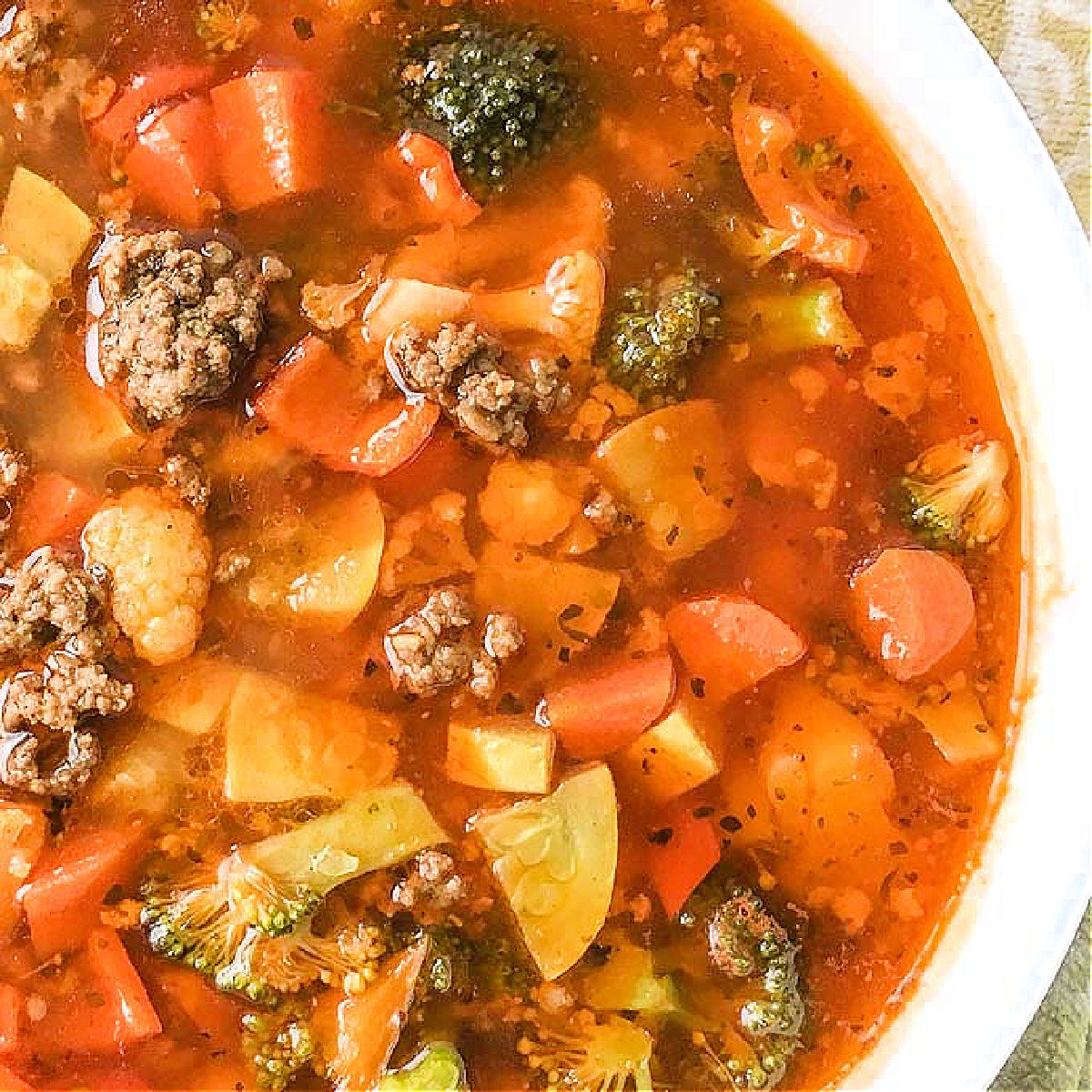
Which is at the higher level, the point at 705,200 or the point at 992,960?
the point at 705,200

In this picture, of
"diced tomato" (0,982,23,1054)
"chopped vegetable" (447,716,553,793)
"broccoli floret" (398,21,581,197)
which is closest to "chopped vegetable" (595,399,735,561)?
"chopped vegetable" (447,716,553,793)

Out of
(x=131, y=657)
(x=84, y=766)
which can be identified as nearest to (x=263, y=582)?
(x=131, y=657)

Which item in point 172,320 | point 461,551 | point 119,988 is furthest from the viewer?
point 461,551

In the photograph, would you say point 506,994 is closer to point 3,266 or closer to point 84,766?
point 84,766

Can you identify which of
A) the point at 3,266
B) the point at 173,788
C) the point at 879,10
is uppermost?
the point at 879,10

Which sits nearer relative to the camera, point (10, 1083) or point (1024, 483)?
point (10, 1083)

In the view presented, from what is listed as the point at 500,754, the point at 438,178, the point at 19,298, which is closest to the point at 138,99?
the point at 19,298

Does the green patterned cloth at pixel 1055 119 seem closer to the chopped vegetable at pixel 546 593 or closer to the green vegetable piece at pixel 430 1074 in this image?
the green vegetable piece at pixel 430 1074

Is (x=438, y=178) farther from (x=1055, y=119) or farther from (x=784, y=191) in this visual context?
(x=1055, y=119)
